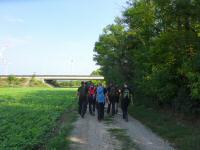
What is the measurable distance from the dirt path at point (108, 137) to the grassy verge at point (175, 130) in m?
0.38

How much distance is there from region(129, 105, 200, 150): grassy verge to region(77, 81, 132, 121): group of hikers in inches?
55.1

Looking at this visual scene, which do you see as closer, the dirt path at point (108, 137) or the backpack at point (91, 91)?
the dirt path at point (108, 137)

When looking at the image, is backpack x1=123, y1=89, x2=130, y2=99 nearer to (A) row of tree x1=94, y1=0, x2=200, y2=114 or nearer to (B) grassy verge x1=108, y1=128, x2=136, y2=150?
(A) row of tree x1=94, y1=0, x2=200, y2=114

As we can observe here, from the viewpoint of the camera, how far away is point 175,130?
16.8 metres

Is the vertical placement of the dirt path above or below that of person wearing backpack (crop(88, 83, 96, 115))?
below

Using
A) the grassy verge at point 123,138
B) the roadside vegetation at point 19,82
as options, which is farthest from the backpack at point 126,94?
the roadside vegetation at point 19,82

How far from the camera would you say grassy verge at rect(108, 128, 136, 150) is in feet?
44.0

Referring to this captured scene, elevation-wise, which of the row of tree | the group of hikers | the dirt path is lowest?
the dirt path

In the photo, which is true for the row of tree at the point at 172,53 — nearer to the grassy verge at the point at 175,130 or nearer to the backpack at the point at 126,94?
the grassy verge at the point at 175,130

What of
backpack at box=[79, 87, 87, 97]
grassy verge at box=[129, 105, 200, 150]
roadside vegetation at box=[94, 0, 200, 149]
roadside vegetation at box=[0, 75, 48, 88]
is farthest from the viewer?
roadside vegetation at box=[0, 75, 48, 88]

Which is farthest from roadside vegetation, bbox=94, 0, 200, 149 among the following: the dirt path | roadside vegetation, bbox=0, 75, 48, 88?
roadside vegetation, bbox=0, 75, 48, 88

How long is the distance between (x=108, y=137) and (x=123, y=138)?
0.60m

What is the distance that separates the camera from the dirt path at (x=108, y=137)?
44.0ft

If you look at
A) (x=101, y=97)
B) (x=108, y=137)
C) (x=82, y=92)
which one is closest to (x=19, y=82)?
(x=82, y=92)
